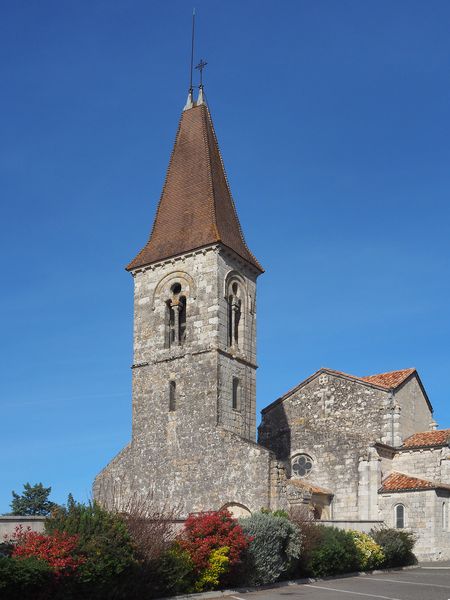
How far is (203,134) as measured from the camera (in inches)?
1492

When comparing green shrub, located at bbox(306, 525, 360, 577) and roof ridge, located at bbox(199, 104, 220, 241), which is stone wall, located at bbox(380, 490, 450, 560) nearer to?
green shrub, located at bbox(306, 525, 360, 577)

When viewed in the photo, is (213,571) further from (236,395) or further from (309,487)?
(309,487)

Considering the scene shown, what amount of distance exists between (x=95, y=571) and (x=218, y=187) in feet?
77.8

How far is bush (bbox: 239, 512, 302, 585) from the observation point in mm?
21422

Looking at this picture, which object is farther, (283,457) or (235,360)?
(283,457)

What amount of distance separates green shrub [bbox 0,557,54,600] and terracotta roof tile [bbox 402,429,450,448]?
919 inches

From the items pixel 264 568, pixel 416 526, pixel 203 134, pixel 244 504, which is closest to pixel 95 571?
pixel 264 568

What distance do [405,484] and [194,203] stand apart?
617 inches

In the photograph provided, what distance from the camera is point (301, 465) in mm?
36875

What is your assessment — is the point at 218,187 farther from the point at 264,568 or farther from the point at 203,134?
the point at 264,568

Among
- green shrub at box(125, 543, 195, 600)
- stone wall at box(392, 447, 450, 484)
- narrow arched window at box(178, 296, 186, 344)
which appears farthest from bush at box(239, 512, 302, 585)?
stone wall at box(392, 447, 450, 484)

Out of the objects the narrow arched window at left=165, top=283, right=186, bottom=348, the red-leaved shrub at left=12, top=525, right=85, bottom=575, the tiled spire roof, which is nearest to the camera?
the red-leaved shrub at left=12, top=525, right=85, bottom=575

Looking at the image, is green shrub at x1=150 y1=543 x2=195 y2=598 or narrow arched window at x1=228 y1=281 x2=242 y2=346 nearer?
green shrub at x1=150 y1=543 x2=195 y2=598

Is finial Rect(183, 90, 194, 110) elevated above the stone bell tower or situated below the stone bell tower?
above
